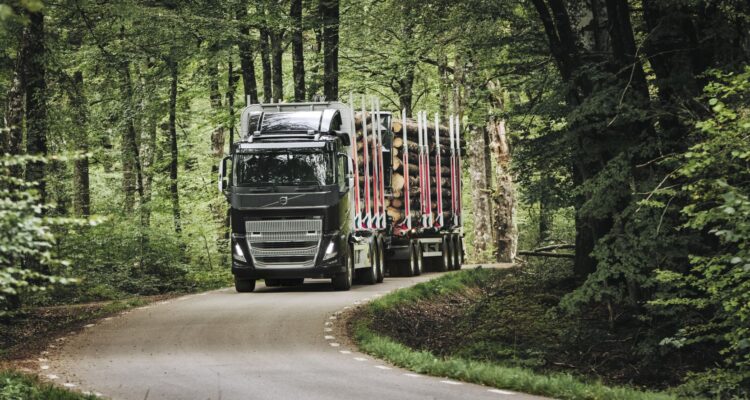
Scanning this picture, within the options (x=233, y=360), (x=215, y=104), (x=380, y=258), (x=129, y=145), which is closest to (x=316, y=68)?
(x=215, y=104)

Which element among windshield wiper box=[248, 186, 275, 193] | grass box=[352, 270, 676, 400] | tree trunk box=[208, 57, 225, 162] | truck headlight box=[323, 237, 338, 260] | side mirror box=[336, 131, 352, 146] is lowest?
grass box=[352, 270, 676, 400]

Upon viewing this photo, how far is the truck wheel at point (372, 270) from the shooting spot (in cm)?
2483

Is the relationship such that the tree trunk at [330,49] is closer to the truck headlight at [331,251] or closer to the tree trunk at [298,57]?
the tree trunk at [298,57]

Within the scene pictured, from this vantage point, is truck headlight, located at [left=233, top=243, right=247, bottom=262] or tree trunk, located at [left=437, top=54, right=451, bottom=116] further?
tree trunk, located at [left=437, top=54, right=451, bottom=116]

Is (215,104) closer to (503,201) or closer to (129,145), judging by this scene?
(129,145)

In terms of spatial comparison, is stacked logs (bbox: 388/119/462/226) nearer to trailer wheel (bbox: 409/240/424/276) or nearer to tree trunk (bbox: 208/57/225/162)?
trailer wheel (bbox: 409/240/424/276)

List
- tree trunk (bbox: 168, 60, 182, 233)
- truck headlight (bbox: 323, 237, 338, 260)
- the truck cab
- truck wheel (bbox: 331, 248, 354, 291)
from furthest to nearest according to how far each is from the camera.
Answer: tree trunk (bbox: 168, 60, 182, 233) < truck wheel (bbox: 331, 248, 354, 291) < truck headlight (bbox: 323, 237, 338, 260) < the truck cab

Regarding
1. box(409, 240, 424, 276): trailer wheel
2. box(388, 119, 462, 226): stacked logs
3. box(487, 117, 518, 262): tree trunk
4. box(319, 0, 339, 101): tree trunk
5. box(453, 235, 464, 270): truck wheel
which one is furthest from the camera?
box(487, 117, 518, 262): tree trunk

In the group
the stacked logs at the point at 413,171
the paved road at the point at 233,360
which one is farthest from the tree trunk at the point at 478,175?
the paved road at the point at 233,360

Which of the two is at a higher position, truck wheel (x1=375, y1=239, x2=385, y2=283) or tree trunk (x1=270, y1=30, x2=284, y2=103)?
tree trunk (x1=270, y1=30, x2=284, y2=103)

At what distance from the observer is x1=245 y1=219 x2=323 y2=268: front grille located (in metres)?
21.8

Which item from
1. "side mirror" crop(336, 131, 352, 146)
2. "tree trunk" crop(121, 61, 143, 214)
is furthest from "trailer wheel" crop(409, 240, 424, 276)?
"tree trunk" crop(121, 61, 143, 214)

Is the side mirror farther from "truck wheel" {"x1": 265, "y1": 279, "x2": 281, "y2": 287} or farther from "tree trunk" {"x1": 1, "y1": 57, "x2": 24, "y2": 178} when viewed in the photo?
"tree trunk" {"x1": 1, "y1": 57, "x2": 24, "y2": 178}

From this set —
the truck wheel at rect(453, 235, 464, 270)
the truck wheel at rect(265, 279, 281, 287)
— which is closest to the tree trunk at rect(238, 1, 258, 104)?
the truck wheel at rect(265, 279, 281, 287)
